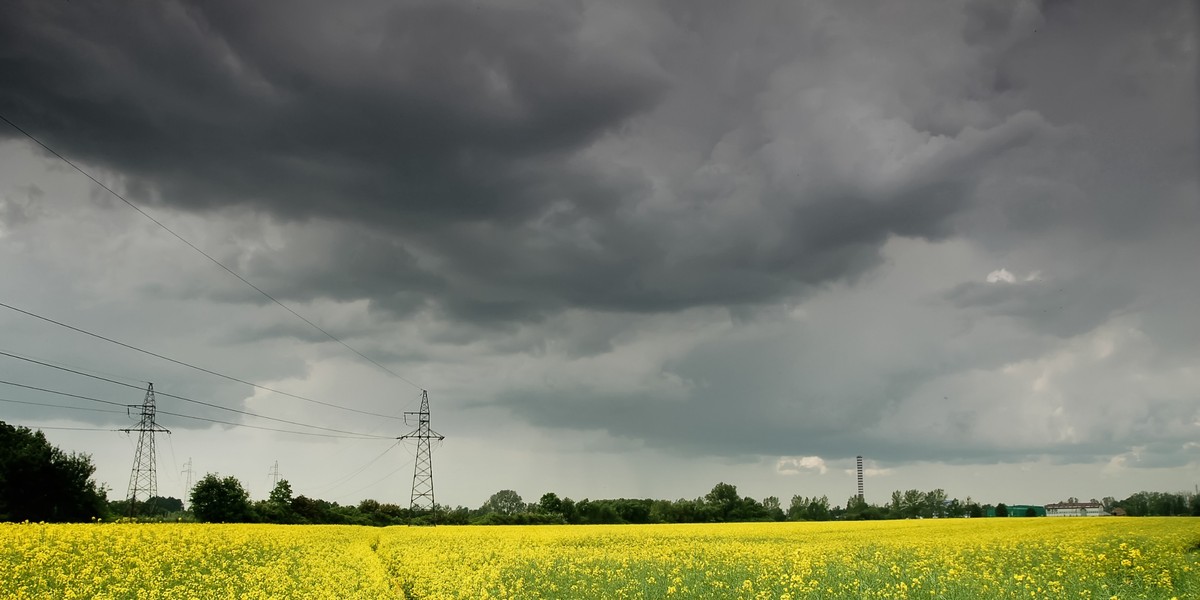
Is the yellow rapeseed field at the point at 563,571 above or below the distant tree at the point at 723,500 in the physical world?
above

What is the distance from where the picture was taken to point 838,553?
3114 cm

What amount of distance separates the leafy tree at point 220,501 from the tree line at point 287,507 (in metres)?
0.09

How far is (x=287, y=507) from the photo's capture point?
281 ft

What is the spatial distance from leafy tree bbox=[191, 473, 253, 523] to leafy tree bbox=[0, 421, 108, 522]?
31.9 feet

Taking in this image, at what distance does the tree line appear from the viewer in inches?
2448

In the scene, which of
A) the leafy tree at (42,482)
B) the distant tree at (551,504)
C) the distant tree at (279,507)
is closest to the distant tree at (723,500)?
the distant tree at (551,504)

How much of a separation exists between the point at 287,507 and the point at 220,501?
Result: 1116 cm

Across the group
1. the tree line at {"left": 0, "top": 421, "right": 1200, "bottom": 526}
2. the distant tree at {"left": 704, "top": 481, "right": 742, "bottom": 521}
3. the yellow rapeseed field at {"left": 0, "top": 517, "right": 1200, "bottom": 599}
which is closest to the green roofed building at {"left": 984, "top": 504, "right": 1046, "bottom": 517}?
the tree line at {"left": 0, "top": 421, "right": 1200, "bottom": 526}

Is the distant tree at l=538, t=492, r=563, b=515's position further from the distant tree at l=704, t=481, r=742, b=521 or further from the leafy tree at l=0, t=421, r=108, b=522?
the leafy tree at l=0, t=421, r=108, b=522

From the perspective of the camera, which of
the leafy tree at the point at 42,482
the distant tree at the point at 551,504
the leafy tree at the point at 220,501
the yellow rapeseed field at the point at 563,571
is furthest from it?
the distant tree at the point at 551,504

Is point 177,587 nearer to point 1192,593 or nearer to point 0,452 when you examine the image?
point 1192,593

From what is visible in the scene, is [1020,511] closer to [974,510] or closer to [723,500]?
[974,510]

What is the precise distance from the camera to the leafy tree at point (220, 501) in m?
74.5

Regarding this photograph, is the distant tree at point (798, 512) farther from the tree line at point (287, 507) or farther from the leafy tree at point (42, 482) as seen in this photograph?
the leafy tree at point (42, 482)
